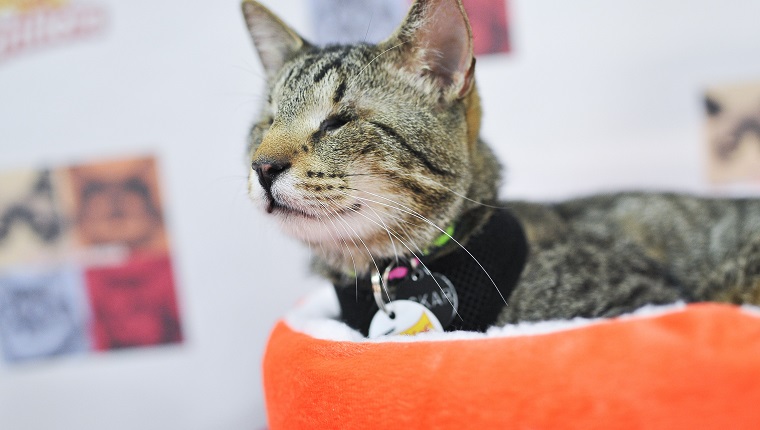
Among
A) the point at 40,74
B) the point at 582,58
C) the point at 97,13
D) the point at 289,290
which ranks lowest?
the point at 289,290

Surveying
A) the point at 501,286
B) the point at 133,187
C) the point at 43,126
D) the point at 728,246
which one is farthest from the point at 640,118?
the point at 43,126

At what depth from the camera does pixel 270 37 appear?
80 centimetres

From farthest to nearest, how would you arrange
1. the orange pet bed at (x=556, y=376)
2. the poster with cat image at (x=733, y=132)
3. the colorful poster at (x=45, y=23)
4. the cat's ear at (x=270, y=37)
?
the colorful poster at (x=45, y=23)
the poster with cat image at (x=733, y=132)
the cat's ear at (x=270, y=37)
the orange pet bed at (x=556, y=376)

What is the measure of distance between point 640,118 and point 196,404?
115 centimetres

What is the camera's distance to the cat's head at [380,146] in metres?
0.60

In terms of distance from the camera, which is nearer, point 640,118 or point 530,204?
point 530,204

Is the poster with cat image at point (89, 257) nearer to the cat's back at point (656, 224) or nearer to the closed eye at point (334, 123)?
the closed eye at point (334, 123)

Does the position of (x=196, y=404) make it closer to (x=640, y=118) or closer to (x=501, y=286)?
(x=501, y=286)

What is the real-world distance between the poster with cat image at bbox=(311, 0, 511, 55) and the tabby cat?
1.09 feet

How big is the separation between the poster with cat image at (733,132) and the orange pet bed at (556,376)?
707 millimetres

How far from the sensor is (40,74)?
46.3 inches

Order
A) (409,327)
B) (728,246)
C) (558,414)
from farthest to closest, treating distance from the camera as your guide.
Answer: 1. (728,246)
2. (409,327)
3. (558,414)

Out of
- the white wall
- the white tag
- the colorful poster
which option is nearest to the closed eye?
the white tag

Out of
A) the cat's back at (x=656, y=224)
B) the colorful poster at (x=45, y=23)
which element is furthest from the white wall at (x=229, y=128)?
the cat's back at (x=656, y=224)
